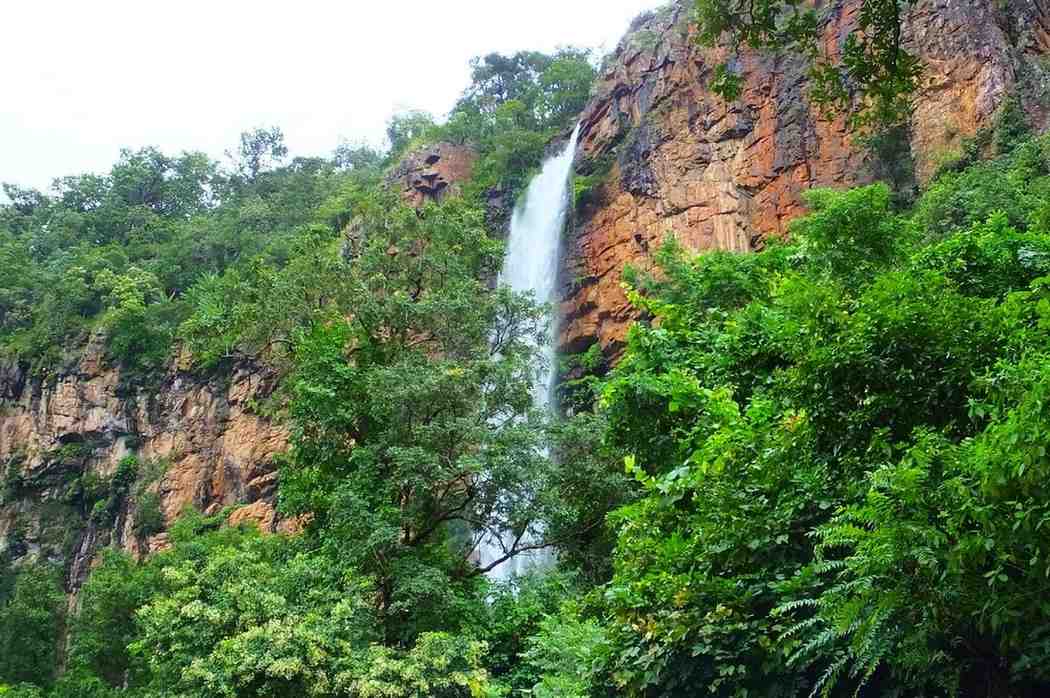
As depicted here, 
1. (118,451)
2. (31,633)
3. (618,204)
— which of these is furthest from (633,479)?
(118,451)

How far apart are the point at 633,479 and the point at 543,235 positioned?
49.3 ft

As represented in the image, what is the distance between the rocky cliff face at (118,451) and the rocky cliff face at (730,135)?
9950 mm

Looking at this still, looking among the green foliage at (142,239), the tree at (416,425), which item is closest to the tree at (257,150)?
the green foliage at (142,239)

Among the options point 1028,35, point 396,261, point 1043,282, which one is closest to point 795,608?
point 1043,282

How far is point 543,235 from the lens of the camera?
85.8ft

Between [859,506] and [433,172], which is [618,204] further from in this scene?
[859,506]

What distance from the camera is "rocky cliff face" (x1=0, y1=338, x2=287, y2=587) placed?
2556 centimetres

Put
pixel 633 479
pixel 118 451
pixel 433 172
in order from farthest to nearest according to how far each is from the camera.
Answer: pixel 433 172 < pixel 118 451 < pixel 633 479

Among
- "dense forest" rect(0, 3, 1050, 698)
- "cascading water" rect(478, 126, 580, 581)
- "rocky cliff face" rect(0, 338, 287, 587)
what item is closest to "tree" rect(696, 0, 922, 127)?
"dense forest" rect(0, 3, 1050, 698)

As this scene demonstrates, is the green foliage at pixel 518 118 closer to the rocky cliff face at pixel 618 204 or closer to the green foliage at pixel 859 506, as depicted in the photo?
the rocky cliff face at pixel 618 204

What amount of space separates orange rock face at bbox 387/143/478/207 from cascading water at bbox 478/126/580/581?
387 centimetres

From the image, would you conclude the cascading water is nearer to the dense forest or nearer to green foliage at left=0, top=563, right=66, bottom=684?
the dense forest

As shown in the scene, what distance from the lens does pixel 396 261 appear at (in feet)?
52.9

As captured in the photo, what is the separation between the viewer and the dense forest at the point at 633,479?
3.59 meters
